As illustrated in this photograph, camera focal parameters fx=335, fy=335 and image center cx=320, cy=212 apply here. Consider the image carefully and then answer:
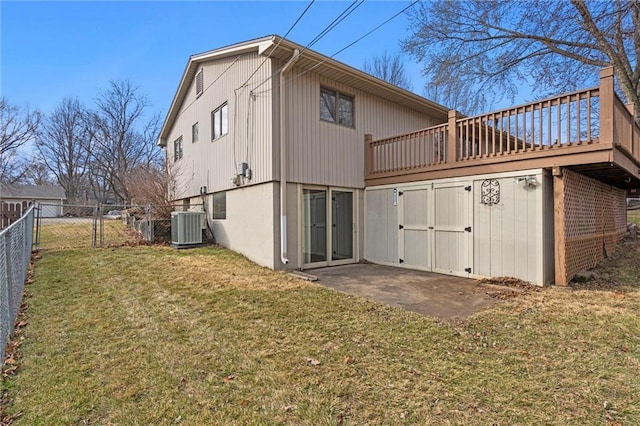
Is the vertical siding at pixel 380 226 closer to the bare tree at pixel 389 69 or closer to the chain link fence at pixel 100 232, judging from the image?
the chain link fence at pixel 100 232

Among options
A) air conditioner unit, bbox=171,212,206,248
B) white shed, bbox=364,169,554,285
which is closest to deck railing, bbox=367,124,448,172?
white shed, bbox=364,169,554,285

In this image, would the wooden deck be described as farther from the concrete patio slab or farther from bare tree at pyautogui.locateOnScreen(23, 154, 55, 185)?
bare tree at pyautogui.locateOnScreen(23, 154, 55, 185)

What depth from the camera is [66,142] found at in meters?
33.8

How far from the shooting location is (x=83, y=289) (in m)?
5.67

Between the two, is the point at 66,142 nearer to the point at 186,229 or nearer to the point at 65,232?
the point at 65,232

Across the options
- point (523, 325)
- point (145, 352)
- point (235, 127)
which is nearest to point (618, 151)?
point (523, 325)

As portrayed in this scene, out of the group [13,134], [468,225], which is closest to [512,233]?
[468,225]

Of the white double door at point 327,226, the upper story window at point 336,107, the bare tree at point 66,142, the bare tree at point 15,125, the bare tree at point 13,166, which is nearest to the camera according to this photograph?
the white double door at point 327,226

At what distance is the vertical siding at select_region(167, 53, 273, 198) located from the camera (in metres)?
7.66

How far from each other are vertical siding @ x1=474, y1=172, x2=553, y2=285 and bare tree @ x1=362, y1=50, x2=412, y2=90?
19423 mm

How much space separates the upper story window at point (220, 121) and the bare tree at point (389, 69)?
16.5 meters

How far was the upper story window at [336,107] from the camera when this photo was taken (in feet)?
26.9

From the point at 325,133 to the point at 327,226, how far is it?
2.25m

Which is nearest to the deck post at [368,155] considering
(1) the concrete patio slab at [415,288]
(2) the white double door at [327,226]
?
(2) the white double door at [327,226]
